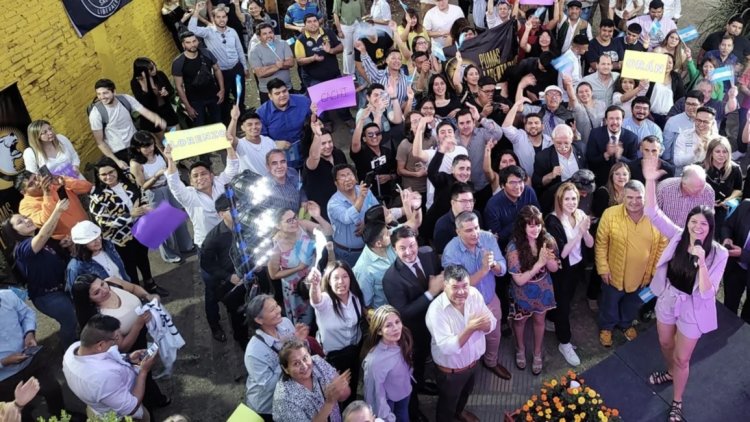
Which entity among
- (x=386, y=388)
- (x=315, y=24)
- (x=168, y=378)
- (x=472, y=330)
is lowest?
(x=168, y=378)

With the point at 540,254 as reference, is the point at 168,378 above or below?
below

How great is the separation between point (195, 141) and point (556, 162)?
3.69 metres

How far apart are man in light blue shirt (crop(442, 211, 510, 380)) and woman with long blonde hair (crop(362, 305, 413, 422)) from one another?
946 millimetres

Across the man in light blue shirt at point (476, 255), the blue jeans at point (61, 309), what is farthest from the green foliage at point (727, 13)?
the blue jeans at point (61, 309)

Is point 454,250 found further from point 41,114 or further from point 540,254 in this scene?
point 41,114

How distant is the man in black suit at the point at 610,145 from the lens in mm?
6762

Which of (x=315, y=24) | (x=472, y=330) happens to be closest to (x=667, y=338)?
(x=472, y=330)

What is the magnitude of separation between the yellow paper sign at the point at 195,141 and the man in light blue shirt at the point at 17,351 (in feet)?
6.39

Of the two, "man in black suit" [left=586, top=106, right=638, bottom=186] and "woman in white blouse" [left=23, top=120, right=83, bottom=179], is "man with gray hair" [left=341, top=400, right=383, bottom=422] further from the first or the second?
"woman in white blouse" [left=23, top=120, right=83, bottom=179]

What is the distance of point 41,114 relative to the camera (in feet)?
27.9

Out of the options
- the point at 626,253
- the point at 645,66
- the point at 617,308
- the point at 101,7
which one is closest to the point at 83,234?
the point at 626,253

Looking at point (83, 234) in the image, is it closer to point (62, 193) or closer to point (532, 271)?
point (62, 193)

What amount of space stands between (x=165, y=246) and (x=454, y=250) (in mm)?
3951

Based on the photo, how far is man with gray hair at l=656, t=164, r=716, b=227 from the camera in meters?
5.83
